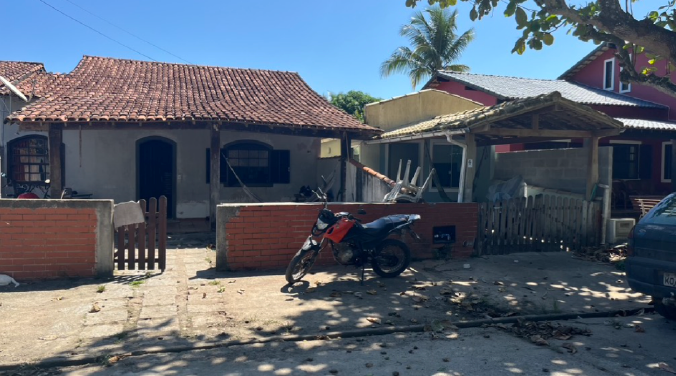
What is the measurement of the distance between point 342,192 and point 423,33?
60.1 feet

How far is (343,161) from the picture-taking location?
11.9 meters

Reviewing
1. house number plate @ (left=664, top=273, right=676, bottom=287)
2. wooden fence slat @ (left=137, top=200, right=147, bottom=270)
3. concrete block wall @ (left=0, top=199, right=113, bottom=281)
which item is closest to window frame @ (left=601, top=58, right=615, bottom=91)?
house number plate @ (left=664, top=273, right=676, bottom=287)

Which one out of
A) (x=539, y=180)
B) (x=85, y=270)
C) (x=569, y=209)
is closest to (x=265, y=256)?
(x=85, y=270)

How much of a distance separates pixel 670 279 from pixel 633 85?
17.0 meters

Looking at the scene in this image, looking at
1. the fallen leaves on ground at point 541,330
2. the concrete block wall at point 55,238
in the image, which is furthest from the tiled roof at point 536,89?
the concrete block wall at point 55,238

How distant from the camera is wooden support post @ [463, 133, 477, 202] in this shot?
921 centimetres

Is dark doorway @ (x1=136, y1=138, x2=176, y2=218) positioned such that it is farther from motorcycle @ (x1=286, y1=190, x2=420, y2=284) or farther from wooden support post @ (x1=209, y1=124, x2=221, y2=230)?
motorcycle @ (x1=286, y1=190, x2=420, y2=284)

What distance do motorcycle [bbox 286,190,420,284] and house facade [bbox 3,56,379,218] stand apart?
4.35 metres

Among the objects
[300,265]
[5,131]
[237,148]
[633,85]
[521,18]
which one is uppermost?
[633,85]

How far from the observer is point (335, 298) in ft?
19.9

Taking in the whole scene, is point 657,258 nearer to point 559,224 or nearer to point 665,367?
point 665,367

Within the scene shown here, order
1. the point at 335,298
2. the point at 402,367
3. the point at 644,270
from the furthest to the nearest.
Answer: the point at 335,298, the point at 644,270, the point at 402,367

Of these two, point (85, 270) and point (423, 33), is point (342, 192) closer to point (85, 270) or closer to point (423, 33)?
point (85, 270)

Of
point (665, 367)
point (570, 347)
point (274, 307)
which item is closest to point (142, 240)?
point (274, 307)
